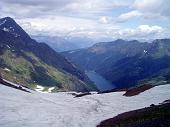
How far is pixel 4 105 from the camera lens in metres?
66.1

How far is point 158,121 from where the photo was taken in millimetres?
37688

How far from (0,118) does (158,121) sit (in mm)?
25176

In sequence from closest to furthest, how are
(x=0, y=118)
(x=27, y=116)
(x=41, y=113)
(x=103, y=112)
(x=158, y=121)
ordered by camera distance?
1. (x=158, y=121)
2. (x=0, y=118)
3. (x=27, y=116)
4. (x=41, y=113)
5. (x=103, y=112)

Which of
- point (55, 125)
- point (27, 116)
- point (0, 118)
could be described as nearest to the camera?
point (55, 125)

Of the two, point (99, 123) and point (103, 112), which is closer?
point (99, 123)

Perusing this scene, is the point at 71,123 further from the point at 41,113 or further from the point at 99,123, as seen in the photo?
the point at 41,113

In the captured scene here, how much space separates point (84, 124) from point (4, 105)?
2122cm

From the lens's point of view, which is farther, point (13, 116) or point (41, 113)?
point (41, 113)

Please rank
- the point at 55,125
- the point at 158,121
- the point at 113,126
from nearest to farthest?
the point at 158,121 → the point at 113,126 → the point at 55,125

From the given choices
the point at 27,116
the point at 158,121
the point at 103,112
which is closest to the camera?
the point at 158,121

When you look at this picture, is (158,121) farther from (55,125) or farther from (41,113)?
(41,113)

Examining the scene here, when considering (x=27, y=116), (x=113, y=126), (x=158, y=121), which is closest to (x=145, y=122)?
(x=158, y=121)

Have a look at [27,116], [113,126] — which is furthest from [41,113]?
[113,126]

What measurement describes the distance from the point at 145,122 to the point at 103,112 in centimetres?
2589
